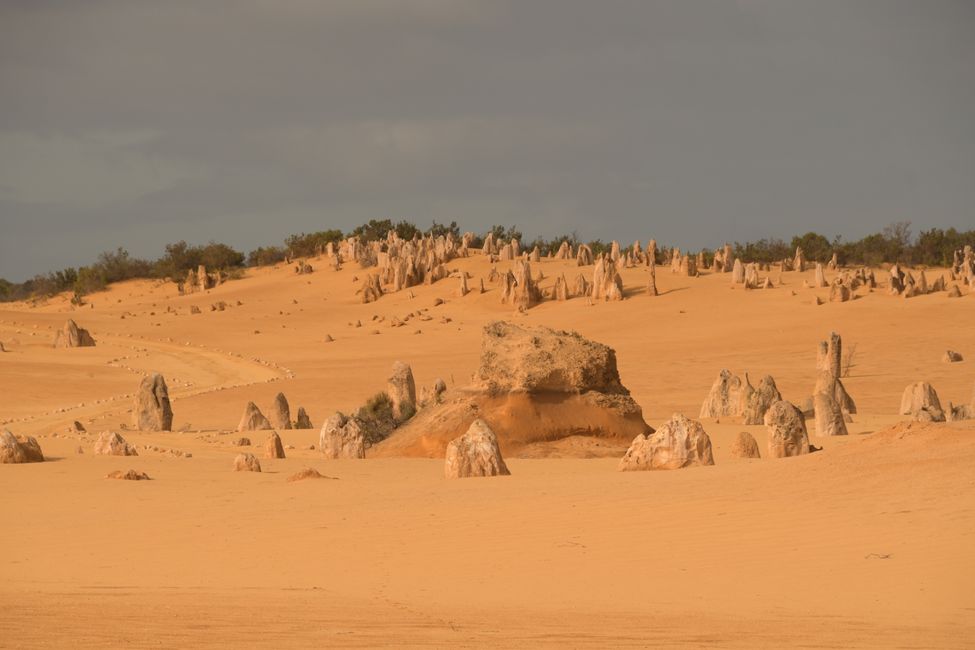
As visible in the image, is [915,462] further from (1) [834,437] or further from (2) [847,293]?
(2) [847,293]

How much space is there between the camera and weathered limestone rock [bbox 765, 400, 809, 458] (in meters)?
12.4

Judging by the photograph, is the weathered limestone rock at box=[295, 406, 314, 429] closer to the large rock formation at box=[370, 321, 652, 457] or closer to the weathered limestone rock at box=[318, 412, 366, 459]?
the weathered limestone rock at box=[318, 412, 366, 459]

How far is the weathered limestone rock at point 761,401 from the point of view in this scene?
19.0m

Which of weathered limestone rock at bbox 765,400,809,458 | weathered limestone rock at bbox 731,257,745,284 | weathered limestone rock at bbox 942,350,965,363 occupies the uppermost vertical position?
weathered limestone rock at bbox 731,257,745,284

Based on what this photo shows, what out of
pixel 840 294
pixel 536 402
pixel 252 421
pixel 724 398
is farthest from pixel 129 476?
pixel 840 294

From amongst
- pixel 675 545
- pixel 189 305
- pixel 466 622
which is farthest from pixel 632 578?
pixel 189 305

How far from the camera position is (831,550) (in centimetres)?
785

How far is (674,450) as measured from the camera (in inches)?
475

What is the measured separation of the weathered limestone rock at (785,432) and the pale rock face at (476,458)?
102 inches

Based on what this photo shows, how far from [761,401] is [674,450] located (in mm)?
7397

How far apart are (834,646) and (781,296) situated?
1467 inches

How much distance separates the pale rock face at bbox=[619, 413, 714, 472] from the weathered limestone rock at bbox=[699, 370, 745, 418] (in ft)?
28.9

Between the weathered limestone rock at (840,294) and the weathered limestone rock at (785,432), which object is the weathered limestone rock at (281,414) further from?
the weathered limestone rock at (840,294)

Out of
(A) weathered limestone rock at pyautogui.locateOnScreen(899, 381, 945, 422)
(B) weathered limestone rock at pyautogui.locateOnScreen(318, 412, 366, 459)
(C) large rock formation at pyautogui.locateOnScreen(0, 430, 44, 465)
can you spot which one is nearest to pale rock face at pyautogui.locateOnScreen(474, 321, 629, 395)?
(B) weathered limestone rock at pyautogui.locateOnScreen(318, 412, 366, 459)
